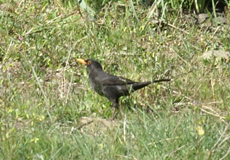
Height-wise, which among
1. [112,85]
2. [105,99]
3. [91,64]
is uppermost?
[91,64]

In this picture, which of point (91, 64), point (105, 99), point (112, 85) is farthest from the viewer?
point (91, 64)

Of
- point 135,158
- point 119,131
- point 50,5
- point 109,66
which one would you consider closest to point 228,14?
point 109,66

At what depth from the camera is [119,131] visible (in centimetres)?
485

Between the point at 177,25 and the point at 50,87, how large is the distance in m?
2.12

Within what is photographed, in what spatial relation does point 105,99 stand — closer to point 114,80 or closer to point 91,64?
point 114,80

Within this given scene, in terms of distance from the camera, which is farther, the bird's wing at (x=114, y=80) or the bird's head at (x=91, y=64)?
the bird's head at (x=91, y=64)

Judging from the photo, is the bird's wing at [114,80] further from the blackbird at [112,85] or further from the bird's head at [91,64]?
the bird's head at [91,64]

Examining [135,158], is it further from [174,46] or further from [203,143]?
[174,46]

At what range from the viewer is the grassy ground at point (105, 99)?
4551 mm

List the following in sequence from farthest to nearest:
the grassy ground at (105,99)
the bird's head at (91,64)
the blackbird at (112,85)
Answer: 1. the bird's head at (91,64)
2. the blackbird at (112,85)
3. the grassy ground at (105,99)

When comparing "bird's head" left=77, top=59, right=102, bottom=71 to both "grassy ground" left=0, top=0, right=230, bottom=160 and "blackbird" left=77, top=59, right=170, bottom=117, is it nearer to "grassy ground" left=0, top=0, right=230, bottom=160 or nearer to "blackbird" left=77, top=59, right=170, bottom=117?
"blackbird" left=77, top=59, right=170, bottom=117

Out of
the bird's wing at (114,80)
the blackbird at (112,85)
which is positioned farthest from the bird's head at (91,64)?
the bird's wing at (114,80)

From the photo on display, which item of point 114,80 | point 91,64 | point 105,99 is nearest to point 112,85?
point 114,80

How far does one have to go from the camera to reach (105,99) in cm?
638
